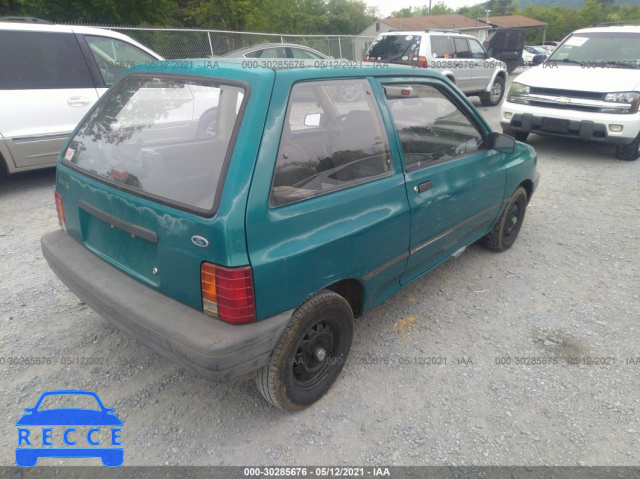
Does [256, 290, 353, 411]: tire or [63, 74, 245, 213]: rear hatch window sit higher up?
[63, 74, 245, 213]: rear hatch window

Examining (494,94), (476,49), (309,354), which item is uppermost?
(476,49)

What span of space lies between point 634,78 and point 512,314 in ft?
17.7

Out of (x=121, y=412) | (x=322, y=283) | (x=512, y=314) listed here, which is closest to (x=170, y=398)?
(x=121, y=412)

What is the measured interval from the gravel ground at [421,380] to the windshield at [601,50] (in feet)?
15.4

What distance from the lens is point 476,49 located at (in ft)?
37.5

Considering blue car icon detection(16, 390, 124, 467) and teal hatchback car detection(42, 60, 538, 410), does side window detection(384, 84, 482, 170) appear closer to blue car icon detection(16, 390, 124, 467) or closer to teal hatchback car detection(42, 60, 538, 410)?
teal hatchback car detection(42, 60, 538, 410)

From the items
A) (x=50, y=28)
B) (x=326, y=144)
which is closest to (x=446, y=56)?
(x=50, y=28)

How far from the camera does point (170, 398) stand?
7.93 feet

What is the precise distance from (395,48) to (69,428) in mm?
10195

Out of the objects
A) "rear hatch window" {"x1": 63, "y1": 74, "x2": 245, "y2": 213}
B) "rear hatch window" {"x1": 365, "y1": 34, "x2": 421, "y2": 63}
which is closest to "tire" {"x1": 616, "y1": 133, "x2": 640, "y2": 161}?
"rear hatch window" {"x1": 365, "y1": 34, "x2": 421, "y2": 63}

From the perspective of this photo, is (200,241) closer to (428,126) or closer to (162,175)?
(162,175)

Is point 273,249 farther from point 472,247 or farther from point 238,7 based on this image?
point 238,7

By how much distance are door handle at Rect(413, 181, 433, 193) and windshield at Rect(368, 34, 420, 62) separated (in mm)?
8256

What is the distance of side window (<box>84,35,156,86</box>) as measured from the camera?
214 inches
